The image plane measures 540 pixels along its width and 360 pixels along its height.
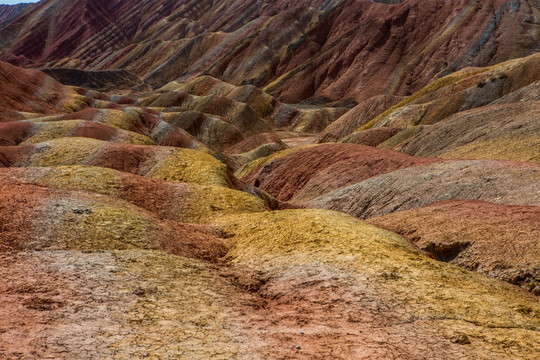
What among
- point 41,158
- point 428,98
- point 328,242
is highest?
point 428,98

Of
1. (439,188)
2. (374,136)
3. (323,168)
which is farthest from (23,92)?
(439,188)

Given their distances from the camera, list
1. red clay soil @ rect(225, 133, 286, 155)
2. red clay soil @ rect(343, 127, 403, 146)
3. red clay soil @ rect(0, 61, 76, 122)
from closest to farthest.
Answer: red clay soil @ rect(343, 127, 403, 146), red clay soil @ rect(0, 61, 76, 122), red clay soil @ rect(225, 133, 286, 155)

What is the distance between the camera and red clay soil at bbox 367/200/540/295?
1653 cm

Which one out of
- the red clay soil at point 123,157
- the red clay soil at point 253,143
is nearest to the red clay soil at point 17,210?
the red clay soil at point 123,157

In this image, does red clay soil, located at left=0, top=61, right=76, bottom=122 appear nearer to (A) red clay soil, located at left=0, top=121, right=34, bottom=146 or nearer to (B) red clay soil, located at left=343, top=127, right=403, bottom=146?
(A) red clay soil, located at left=0, top=121, right=34, bottom=146

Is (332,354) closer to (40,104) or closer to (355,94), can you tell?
(40,104)

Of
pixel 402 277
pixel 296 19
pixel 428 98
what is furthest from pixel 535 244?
pixel 296 19

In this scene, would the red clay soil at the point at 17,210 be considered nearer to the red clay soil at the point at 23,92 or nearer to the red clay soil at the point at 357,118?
the red clay soil at the point at 23,92

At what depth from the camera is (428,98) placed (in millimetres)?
69500

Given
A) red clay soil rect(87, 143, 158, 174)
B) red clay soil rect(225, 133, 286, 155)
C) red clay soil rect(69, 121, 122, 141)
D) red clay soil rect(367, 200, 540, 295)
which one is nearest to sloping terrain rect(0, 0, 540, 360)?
red clay soil rect(367, 200, 540, 295)

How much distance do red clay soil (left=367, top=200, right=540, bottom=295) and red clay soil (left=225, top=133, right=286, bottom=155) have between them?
56283mm

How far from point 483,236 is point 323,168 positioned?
27.0 meters

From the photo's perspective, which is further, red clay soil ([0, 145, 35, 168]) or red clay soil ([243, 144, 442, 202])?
red clay soil ([243, 144, 442, 202])

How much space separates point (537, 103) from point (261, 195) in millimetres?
29715
